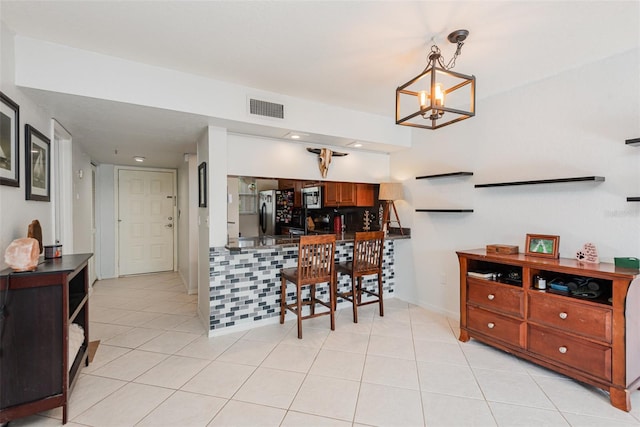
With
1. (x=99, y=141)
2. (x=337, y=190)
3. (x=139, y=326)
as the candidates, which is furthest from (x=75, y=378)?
(x=337, y=190)

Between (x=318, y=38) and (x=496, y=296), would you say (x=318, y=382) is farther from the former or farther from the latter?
(x=318, y=38)

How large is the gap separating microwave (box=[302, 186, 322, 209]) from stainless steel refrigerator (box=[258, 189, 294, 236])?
0.57ft

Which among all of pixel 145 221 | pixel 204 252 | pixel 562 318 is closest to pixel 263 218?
pixel 204 252

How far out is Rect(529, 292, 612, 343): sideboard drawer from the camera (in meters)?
1.95

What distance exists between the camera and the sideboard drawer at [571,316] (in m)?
1.95

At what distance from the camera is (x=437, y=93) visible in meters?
1.83

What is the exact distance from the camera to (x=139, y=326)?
10.5 ft

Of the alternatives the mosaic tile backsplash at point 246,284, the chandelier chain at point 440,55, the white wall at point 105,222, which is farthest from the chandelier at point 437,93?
the white wall at point 105,222

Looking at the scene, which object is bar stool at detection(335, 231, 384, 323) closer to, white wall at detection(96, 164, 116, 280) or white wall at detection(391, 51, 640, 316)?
white wall at detection(391, 51, 640, 316)

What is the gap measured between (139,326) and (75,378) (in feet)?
4.17

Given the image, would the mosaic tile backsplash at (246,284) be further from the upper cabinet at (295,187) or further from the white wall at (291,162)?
the white wall at (291,162)

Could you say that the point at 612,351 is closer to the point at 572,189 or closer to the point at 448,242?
the point at 572,189

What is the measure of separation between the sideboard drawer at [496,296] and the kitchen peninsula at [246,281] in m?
1.41

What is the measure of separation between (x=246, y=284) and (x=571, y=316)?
2.71 m
